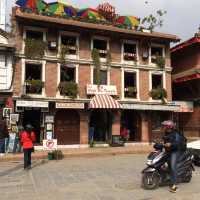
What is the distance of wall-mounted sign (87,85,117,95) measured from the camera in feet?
70.5

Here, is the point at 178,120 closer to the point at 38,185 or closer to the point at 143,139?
Result: the point at 143,139

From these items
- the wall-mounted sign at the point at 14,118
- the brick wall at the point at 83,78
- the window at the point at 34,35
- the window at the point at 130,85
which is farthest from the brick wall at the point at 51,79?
the window at the point at 130,85

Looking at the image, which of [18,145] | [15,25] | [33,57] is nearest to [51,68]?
[33,57]

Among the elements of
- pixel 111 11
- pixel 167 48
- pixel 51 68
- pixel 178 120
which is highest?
pixel 111 11

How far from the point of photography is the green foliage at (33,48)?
66.3 feet

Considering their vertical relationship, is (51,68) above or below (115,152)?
above

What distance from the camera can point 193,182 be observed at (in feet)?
28.3

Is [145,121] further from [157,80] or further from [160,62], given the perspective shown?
[160,62]

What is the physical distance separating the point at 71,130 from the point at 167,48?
10.7 m

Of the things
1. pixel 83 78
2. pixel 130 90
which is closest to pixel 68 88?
pixel 83 78

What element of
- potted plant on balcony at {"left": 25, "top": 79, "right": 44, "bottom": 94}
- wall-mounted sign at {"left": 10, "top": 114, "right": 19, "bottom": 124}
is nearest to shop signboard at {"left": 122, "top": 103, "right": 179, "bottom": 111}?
potted plant on balcony at {"left": 25, "top": 79, "right": 44, "bottom": 94}

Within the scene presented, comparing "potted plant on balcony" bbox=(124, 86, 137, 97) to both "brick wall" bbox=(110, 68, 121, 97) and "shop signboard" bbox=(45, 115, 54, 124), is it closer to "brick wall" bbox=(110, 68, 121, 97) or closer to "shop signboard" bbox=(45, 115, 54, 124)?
"brick wall" bbox=(110, 68, 121, 97)

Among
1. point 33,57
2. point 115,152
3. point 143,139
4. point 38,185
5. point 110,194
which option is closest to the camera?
point 110,194

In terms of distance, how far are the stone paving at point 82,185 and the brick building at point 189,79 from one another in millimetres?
14429
